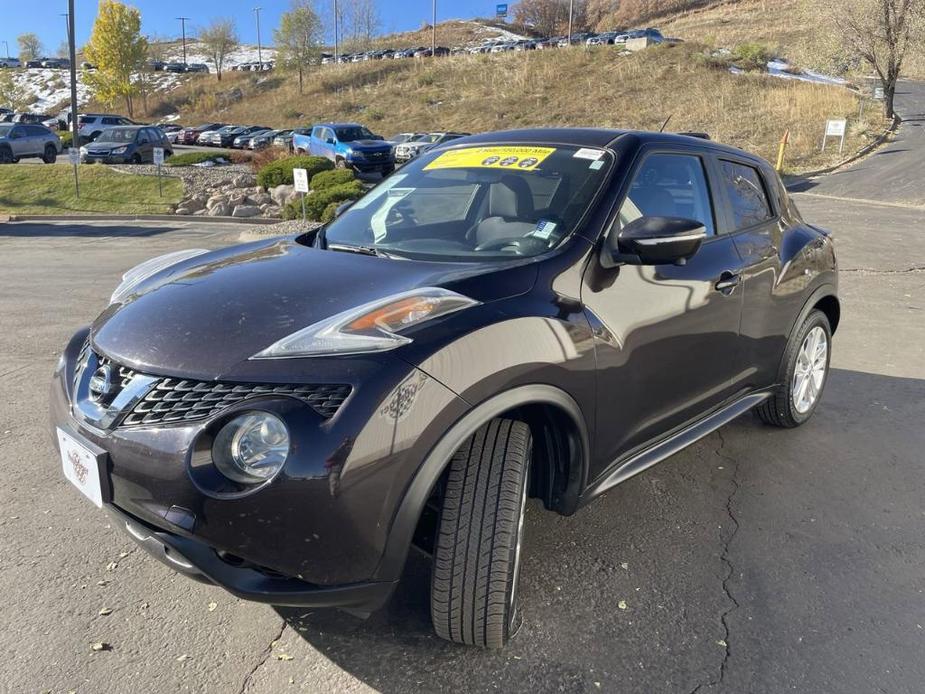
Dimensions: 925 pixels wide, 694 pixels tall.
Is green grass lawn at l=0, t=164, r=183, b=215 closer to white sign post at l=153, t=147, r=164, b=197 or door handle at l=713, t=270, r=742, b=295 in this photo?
white sign post at l=153, t=147, r=164, b=197

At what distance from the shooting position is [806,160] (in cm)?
2545

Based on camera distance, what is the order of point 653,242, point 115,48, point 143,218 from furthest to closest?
point 115,48 → point 143,218 → point 653,242

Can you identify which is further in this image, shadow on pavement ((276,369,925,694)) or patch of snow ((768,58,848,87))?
patch of snow ((768,58,848,87))

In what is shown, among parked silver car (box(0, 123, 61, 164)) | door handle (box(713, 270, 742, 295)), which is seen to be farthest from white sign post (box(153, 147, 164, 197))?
door handle (box(713, 270, 742, 295))

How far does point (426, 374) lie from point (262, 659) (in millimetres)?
1180

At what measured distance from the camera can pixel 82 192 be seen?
1862 cm

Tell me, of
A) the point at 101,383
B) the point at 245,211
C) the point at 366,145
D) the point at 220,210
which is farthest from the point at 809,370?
the point at 366,145

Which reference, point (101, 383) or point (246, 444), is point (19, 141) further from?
point (246, 444)

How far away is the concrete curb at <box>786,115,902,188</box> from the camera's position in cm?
2328

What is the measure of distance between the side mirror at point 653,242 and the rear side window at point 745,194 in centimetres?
107

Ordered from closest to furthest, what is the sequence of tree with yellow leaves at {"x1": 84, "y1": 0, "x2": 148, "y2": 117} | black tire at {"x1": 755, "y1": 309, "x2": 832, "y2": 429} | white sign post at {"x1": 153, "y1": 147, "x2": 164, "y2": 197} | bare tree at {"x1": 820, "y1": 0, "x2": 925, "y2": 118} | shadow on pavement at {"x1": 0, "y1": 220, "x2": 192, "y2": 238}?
black tire at {"x1": 755, "y1": 309, "x2": 832, "y2": 429} → shadow on pavement at {"x1": 0, "y1": 220, "x2": 192, "y2": 238} → white sign post at {"x1": 153, "y1": 147, "x2": 164, "y2": 197} → bare tree at {"x1": 820, "y1": 0, "x2": 925, "y2": 118} → tree with yellow leaves at {"x1": 84, "y1": 0, "x2": 148, "y2": 117}

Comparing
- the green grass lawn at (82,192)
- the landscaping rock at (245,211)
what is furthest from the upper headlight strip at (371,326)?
the green grass lawn at (82,192)

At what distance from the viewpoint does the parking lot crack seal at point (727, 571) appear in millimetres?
2268

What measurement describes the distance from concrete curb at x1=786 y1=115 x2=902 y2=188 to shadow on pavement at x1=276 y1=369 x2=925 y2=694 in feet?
67.0
